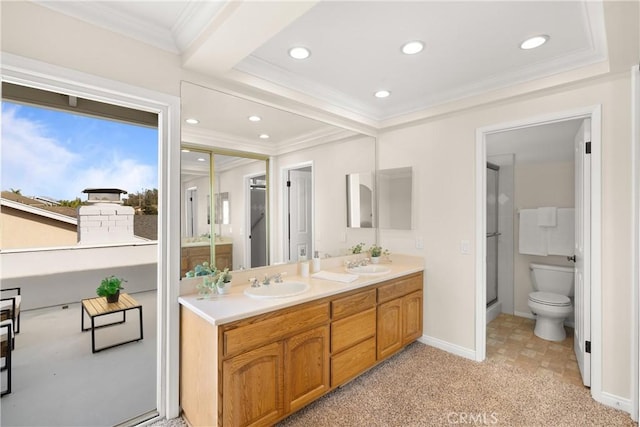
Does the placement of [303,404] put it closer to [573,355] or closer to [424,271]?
[424,271]

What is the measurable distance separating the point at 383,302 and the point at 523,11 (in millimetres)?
2179

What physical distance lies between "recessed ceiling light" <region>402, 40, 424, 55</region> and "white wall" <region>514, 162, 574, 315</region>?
272 centimetres

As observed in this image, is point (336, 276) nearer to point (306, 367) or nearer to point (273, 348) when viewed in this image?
point (306, 367)

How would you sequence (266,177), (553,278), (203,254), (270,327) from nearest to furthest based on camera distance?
(270,327) < (203,254) < (266,177) < (553,278)

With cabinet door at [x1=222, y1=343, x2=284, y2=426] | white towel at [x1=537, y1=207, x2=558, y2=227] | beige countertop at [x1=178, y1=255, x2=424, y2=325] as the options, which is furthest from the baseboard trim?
white towel at [x1=537, y1=207, x2=558, y2=227]

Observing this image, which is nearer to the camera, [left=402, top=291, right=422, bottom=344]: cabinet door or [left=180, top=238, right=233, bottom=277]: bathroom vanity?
[left=180, top=238, right=233, bottom=277]: bathroom vanity

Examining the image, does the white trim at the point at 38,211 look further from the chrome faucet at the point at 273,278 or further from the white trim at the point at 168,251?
the chrome faucet at the point at 273,278

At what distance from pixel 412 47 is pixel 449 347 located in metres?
2.64

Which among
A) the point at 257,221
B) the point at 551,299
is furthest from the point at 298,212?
the point at 551,299

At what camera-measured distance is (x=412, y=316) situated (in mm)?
2967

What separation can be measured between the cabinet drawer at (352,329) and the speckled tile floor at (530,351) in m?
1.29

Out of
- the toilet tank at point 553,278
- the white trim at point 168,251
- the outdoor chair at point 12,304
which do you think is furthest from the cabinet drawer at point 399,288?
the outdoor chair at point 12,304

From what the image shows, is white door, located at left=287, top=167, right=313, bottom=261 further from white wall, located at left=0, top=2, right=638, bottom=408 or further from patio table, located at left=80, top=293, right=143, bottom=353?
patio table, located at left=80, top=293, right=143, bottom=353

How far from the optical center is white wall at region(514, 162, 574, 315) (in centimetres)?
366
